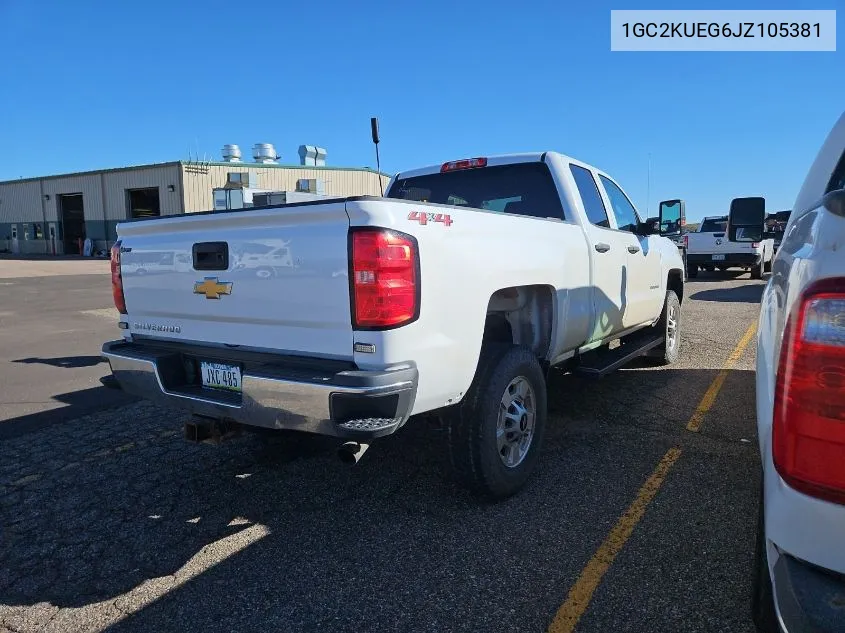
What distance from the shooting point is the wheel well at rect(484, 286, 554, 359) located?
3.75 m

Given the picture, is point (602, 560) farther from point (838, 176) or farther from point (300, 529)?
point (838, 176)

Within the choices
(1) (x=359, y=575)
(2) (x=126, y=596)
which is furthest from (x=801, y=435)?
(2) (x=126, y=596)

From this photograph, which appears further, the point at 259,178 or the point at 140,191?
the point at 140,191

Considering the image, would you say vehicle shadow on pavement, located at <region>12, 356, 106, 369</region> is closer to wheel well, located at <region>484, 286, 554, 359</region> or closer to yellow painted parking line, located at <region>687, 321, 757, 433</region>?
wheel well, located at <region>484, 286, 554, 359</region>

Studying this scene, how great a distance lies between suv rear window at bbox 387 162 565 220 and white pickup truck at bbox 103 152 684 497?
4 centimetres

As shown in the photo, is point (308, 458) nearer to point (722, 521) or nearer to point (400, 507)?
point (400, 507)

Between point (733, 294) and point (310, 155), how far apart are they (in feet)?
92.9

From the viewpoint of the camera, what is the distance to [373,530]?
10.2 feet

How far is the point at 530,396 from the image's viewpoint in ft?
11.9

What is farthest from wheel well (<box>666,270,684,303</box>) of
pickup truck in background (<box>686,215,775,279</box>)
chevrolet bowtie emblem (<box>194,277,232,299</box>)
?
pickup truck in background (<box>686,215,775,279</box>)

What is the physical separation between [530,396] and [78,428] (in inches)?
141

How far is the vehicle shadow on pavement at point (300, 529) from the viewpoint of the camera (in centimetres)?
251

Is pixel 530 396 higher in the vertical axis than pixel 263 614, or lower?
higher

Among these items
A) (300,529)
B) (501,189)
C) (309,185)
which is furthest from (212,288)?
(309,185)
